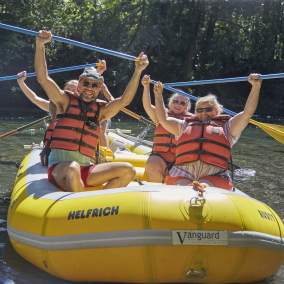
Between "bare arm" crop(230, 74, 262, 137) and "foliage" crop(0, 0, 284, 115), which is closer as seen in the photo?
"bare arm" crop(230, 74, 262, 137)

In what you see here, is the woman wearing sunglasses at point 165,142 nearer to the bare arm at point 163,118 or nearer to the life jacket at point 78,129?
the bare arm at point 163,118

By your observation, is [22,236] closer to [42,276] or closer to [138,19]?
[42,276]

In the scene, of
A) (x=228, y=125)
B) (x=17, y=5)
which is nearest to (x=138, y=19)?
(x=17, y=5)

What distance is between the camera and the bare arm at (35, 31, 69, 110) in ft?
11.8

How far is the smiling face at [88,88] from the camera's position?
149 inches

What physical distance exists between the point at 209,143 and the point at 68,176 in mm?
914

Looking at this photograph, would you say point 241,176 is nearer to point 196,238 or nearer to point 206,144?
point 206,144

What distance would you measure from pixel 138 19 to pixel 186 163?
1641 cm

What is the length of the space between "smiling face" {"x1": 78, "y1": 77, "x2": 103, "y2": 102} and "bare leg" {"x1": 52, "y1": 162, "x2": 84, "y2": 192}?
0.48 meters

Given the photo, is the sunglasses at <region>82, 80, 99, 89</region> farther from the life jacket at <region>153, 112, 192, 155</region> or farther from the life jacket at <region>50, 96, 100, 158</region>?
the life jacket at <region>153, 112, 192, 155</region>

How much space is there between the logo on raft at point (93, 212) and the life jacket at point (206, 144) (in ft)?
3.00

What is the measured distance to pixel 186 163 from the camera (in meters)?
3.75

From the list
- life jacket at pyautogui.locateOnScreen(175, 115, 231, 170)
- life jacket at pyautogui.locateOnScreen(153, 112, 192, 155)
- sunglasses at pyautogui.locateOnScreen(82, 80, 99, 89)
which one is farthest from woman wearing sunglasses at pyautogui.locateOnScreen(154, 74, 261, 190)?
life jacket at pyautogui.locateOnScreen(153, 112, 192, 155)

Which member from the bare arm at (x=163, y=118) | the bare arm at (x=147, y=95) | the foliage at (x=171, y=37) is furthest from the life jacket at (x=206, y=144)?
the foliage at (x=171, y=37)
